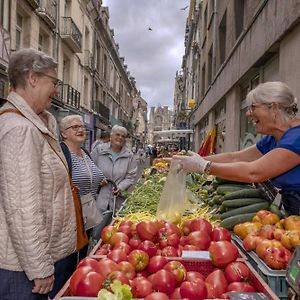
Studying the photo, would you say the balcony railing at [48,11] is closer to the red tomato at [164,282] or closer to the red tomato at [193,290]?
the red tomato at [164,282]

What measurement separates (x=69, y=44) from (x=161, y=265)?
A: 67.9ft

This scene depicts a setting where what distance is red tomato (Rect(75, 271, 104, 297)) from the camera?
1.93m

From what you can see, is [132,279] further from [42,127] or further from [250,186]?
[250,186]

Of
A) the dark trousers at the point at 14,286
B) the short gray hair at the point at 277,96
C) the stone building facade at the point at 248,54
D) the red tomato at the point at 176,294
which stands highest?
the stone building facade at the point at 248,54

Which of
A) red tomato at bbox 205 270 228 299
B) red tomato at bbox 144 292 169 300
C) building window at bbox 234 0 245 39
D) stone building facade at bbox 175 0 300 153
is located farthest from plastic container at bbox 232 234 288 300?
building window at bbox 234 0 245 39

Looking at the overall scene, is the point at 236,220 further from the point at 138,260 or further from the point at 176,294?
the point at 176,294

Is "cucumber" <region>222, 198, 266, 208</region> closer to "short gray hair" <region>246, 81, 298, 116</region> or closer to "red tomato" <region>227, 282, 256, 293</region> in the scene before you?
"short gray hair" <region>246, 81, 298, 116</region>

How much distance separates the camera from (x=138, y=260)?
7.67ft

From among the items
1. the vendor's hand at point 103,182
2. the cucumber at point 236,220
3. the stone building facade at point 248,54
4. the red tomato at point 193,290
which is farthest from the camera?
the stone building facade at point 248,54

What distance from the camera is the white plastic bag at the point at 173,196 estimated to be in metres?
3.54

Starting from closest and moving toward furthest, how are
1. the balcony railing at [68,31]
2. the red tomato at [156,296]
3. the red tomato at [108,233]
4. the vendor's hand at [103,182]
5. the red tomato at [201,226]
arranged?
the red tomato at [156,296], the red tomato at [201,226], the red tomato at [108,233], the vendor's hand at [103,182], the balcony railing at [68,31]

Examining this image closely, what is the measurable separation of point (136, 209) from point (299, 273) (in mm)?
2706

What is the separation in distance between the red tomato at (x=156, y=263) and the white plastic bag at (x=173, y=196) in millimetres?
1077

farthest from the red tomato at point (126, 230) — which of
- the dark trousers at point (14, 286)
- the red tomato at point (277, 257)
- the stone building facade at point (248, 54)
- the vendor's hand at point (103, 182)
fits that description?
the stone building facade at point (248, 54)
